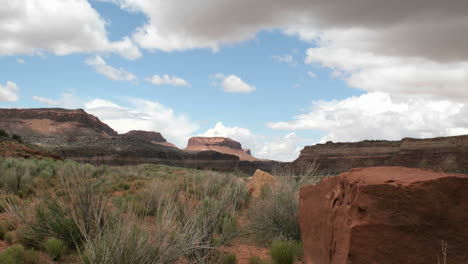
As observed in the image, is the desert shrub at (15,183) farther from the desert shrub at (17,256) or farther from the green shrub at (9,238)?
the desert shrub at (17,256)

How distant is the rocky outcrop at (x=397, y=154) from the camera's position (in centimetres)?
6819

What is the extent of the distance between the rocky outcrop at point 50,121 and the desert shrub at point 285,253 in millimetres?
117139

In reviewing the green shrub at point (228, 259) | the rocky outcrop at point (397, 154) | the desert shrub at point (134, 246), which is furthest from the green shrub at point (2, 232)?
Result: the rocky outcrop at point (397, 154)

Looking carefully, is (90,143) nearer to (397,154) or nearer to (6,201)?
(397,154)

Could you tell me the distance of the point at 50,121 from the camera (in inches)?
4818

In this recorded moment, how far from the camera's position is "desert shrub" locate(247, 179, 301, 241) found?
7316 mm

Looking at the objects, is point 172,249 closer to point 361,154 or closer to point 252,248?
point 252,248

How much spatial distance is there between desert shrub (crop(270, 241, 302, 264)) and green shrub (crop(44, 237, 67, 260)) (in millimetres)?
3151

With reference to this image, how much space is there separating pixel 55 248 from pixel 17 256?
19.8 inches

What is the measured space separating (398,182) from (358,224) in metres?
0.62

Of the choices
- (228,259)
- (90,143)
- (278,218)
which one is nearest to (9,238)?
(228,259)

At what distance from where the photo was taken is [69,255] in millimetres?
5527

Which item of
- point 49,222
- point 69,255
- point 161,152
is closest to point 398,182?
point 69,255

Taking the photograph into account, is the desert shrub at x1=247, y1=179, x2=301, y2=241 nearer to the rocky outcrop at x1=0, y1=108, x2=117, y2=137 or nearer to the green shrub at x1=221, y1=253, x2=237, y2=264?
the green shrub at x1=221, y1=253, x2=237, y2=264
